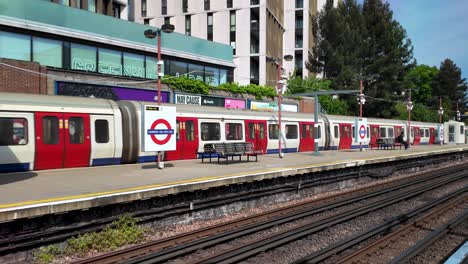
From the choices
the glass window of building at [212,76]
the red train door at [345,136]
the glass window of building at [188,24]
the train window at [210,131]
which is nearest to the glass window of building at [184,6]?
the glass window of building at [188,24]

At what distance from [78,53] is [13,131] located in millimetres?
11641

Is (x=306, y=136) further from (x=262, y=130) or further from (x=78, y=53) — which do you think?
(x=78, y=53)

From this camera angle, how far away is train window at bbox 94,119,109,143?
48.9 ft

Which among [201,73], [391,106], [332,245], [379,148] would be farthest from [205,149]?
[391,106]

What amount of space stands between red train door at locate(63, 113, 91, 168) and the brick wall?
19.5 ft

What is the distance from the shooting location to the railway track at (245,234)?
25.4 ft

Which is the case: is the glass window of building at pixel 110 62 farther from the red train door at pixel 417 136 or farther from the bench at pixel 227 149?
the red train door at pixel 417 136

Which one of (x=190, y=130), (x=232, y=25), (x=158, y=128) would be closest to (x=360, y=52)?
(x=232, y=25)

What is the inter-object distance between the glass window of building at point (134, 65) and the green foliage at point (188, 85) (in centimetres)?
185

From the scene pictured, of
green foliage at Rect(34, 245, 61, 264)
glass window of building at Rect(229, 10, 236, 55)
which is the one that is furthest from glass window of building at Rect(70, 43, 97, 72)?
glass window of building at Rect(229, 10, 236, 55)

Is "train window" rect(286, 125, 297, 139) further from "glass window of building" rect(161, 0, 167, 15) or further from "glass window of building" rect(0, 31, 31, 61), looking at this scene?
"glass window of building" rect(161, 0, 167, 15)

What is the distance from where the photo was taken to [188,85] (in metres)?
28.1

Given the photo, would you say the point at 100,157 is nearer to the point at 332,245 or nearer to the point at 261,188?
the point at 261,188

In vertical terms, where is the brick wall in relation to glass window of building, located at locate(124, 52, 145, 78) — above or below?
below
